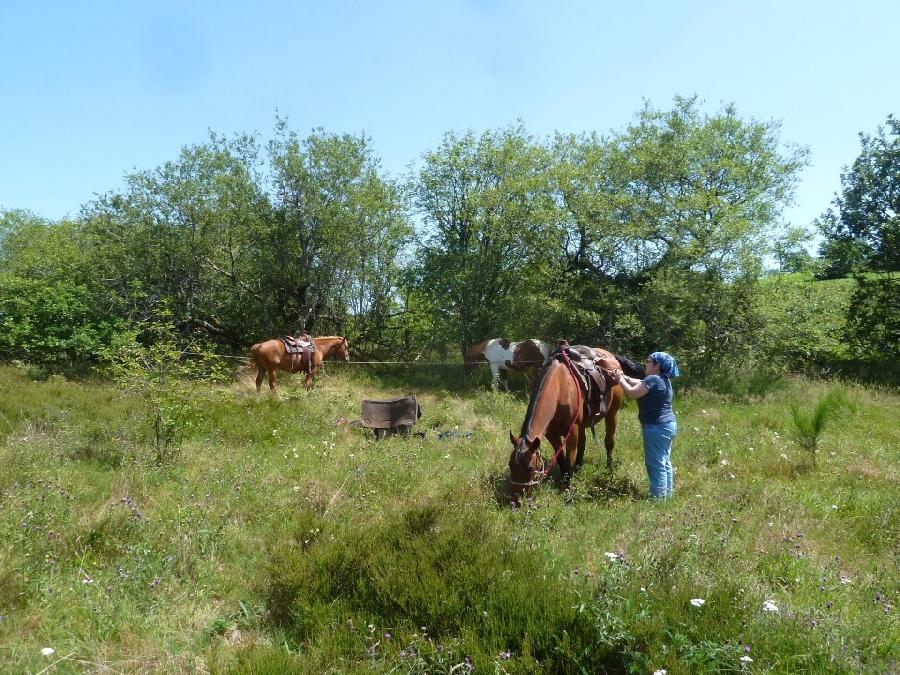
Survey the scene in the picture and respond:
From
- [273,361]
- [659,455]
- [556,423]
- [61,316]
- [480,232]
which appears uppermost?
[480,232]

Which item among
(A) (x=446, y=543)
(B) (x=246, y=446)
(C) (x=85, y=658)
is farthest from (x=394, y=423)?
(C) (x=85, y=658)

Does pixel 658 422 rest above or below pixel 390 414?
above

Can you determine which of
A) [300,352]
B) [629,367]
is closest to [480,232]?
[300,352]

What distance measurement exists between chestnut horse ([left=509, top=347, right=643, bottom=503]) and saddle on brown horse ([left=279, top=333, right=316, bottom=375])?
28.6 feet

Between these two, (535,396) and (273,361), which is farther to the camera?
(273,361)

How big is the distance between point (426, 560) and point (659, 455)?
3.15 metres

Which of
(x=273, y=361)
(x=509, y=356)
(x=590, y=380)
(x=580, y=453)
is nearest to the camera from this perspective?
(x=590, y=380)

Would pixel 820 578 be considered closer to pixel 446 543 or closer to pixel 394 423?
pixel 446 543

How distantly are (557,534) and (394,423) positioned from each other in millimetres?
5208

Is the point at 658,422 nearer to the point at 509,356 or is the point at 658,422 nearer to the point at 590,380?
the point at 590,380

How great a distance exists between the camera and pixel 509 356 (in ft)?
A: 50.1

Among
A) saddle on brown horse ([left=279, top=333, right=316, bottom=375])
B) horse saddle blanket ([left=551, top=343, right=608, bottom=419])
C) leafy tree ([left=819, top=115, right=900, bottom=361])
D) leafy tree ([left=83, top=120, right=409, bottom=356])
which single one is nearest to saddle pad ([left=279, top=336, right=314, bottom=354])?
saddle on brown horse ([left=279, top=333, right=316, bottom=375])

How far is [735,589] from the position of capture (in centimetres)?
348

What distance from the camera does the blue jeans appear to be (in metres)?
5.89
